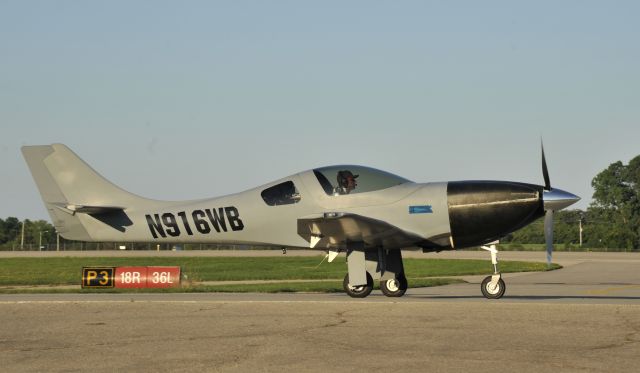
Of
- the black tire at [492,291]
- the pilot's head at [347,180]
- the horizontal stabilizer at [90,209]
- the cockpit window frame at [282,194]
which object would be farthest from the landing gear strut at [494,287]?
the horizontal stabilizer at [90,209]

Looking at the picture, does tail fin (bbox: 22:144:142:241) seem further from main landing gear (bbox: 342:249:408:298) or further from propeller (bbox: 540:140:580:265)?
propeller (bbox: 540:140:580:265)

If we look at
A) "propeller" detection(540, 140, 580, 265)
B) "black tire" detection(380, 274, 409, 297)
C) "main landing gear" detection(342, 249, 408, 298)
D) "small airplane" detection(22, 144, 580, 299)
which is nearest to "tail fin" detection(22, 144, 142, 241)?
"small airplane" detection(22, 144, 580, 299)

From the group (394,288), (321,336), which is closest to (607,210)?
(394,288)

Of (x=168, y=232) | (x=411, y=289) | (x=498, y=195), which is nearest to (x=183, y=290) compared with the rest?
(x=168, y=232)

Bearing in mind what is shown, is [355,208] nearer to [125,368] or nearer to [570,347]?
[570,347]

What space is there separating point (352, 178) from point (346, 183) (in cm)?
18

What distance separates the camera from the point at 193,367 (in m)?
9.99

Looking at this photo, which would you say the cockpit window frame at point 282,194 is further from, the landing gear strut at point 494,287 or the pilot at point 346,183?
the landing gear strut at point 494,287

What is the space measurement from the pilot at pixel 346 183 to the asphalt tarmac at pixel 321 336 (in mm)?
2836

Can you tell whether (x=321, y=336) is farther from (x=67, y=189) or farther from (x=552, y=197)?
(x=67, y=189)

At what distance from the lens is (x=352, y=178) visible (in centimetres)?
1995

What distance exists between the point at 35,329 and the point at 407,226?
8641 mm

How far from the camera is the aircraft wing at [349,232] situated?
18844 millimetres

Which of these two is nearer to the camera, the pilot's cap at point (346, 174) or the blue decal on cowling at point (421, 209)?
the blue decal on cowling at point (421, 209)
